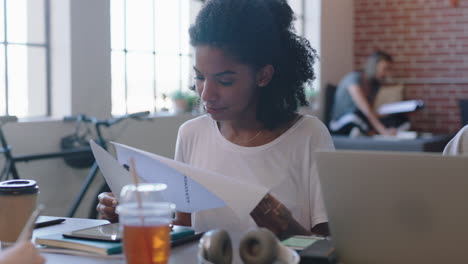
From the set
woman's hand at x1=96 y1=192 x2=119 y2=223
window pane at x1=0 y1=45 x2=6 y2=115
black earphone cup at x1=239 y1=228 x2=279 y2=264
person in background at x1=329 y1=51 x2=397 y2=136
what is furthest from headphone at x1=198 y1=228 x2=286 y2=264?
person in background at x1=329 y1=51 x2=397 y2=136

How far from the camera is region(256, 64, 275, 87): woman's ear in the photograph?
1.79 meters

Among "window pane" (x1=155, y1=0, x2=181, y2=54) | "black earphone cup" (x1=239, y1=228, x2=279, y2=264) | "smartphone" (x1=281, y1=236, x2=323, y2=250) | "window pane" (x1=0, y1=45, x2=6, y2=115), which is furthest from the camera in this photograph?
Result: "window pane" (x1=155, y1=0, x2=181, y2=54)

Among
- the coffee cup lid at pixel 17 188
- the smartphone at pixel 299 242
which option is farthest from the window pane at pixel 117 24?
the smartphone at pixel 299 242

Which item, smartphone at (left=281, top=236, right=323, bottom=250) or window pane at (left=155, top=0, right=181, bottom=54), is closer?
smartphone at (left=281, top=236, right=323, bottom=250)

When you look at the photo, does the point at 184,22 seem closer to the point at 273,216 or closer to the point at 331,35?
the point at 331,35

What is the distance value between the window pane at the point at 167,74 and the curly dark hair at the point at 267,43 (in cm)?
293

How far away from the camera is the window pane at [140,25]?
4.41m

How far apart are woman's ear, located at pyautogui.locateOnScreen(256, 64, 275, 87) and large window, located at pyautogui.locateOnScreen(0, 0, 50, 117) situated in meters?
2.15

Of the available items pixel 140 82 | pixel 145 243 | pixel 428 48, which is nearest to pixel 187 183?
pixel 145 243

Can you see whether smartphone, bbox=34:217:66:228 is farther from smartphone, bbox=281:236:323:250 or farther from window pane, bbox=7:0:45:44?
window pane, bbox=7:0:45:44

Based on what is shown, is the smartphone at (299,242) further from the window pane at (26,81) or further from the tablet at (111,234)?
the window pane at (26,81)

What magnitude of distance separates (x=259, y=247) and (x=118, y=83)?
3404 mm

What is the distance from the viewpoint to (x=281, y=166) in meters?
1.74

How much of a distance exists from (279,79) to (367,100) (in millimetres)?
4930
